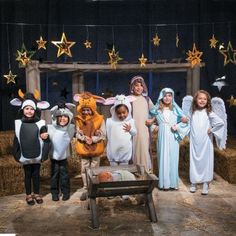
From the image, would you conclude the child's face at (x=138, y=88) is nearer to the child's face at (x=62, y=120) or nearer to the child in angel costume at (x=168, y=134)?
the child in angel costume at (x=168, y=134)

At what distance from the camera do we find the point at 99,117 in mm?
4883

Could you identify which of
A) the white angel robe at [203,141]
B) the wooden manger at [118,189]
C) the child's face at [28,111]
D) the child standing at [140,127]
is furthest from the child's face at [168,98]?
the child's face at [28,111]

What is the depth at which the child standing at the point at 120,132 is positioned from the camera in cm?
479

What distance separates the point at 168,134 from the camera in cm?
523

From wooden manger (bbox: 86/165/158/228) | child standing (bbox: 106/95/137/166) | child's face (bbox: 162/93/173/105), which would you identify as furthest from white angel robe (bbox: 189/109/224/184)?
wooden manger (bbox: 86/165/158/228)

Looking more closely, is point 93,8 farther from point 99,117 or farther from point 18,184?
point 18,184

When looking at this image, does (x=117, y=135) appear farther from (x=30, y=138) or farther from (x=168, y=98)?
(x=30, y=138)

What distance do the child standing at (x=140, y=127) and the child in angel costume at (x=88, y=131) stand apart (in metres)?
0.58

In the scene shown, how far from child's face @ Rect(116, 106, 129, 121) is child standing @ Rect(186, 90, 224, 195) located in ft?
3.28

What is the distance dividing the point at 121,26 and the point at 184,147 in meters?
2.65

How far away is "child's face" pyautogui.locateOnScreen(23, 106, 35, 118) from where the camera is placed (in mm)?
4562

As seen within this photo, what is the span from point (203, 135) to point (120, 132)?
1.16 m

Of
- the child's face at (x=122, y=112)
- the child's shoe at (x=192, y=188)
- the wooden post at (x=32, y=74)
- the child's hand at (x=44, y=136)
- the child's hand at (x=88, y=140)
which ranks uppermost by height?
the wooden post at (x=32, y=74)

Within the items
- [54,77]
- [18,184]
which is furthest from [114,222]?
[54,77]
